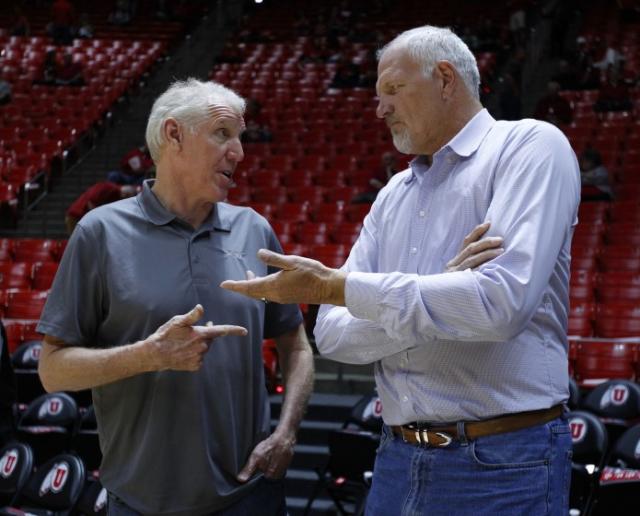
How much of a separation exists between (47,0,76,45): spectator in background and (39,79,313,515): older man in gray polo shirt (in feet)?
52.7

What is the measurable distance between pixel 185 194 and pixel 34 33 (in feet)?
56.4

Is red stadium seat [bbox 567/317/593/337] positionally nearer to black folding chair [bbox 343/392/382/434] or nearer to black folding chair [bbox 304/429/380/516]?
black folding chair [bbox 343/392/382/434]

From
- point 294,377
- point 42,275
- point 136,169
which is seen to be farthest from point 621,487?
point 136,169

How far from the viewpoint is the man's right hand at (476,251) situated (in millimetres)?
1957

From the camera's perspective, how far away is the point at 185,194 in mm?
2604

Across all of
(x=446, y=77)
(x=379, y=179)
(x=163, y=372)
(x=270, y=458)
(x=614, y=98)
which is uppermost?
→ (x=446, y=77)

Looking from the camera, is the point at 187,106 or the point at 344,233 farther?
the point at 344,233

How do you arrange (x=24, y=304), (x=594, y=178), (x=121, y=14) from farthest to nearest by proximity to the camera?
(x=121, y=14)
(x=594, y=178)
(x=24, y=304)

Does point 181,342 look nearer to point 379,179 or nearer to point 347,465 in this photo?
point 347,465

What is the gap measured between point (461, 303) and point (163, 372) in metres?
0.86

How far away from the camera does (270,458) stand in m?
2.51

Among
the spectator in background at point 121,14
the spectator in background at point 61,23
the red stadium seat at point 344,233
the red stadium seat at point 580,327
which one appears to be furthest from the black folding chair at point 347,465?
the spectator in background at point 121,14

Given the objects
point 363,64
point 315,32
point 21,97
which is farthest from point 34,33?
point 363,64

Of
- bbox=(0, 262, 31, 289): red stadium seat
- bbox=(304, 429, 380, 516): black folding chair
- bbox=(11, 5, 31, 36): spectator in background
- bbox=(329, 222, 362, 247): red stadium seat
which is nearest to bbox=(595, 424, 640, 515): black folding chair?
bbox=(304, 429, 380, 516): black folding chair
